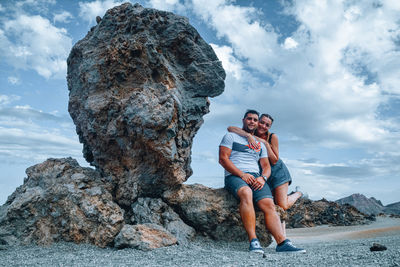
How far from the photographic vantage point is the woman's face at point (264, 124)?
8398 millimetres

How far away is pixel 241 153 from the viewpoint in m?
7.74

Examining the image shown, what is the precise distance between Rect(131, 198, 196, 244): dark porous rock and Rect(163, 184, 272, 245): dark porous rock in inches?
9.5

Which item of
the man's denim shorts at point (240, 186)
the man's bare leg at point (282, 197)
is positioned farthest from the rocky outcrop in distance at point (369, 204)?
the man's denim shorts at point (240, 186)

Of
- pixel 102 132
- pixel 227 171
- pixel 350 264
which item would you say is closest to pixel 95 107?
pixel 102 132

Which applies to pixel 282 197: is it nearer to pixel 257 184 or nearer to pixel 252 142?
pixel 257 184

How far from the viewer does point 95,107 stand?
25.6ft

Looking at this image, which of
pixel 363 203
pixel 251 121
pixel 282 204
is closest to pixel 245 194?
pixel 282 204

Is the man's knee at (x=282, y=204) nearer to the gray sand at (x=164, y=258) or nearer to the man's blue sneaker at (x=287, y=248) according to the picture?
the man's blue sneaker at (x=287, y=248)

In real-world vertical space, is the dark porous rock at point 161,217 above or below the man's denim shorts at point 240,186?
below

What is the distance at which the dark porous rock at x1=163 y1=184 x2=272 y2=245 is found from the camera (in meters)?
7.66

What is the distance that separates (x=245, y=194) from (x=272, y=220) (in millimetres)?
805

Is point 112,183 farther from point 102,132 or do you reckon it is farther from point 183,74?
point 183,74

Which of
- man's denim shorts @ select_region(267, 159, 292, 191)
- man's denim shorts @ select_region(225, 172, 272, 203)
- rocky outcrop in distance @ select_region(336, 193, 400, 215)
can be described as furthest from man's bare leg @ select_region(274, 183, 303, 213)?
rocky outcrop in distance @ select_region(336, 193, 400, 215)

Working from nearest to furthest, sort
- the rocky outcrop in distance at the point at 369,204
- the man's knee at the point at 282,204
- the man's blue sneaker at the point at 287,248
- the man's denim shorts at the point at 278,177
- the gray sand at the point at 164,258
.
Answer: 1. the gray sand at the point at 164,258
2. the man's blue sneaker at the point at 287,248
3. the man's knee at the point at 282,204
4. the man's denim shorts at the point at 278,177
5. the rocky outcrop in distance at the point at 369,204
